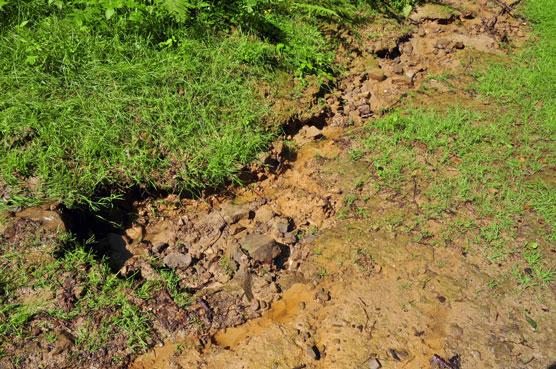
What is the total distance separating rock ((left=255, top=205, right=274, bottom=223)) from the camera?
325cm

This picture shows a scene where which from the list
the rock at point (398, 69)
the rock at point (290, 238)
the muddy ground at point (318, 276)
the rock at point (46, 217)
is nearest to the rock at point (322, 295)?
the muddy ground at point (318, 276)

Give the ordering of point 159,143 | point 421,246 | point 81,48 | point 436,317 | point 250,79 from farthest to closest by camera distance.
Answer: point 250,79
point 81,48
point 159,143
point 421,246
point 436,317

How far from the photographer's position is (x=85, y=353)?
2.31 m

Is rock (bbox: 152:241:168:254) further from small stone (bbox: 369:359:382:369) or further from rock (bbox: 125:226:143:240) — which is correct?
small stone (bbox: 369:359:382:369)

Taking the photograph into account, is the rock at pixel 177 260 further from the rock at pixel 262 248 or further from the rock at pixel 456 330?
the rock at pixel 456 330

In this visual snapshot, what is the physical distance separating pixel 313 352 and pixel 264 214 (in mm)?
1234

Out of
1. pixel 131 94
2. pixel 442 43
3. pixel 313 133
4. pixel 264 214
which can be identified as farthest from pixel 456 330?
pixel 442 43

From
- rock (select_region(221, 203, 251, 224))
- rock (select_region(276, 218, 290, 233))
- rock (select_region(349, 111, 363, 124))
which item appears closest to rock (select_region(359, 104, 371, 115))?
rock (select_region(349, 111, 363, 124))

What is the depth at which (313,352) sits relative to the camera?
239 centimetres

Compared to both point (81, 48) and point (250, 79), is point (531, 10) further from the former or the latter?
point (81, 48)

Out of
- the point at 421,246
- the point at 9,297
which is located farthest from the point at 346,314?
the point at 9,297

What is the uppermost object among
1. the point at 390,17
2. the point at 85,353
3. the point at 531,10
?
the point at 531,10

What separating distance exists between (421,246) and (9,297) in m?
2.88

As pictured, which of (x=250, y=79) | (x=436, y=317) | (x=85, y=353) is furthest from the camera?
(x=250, y=79)
